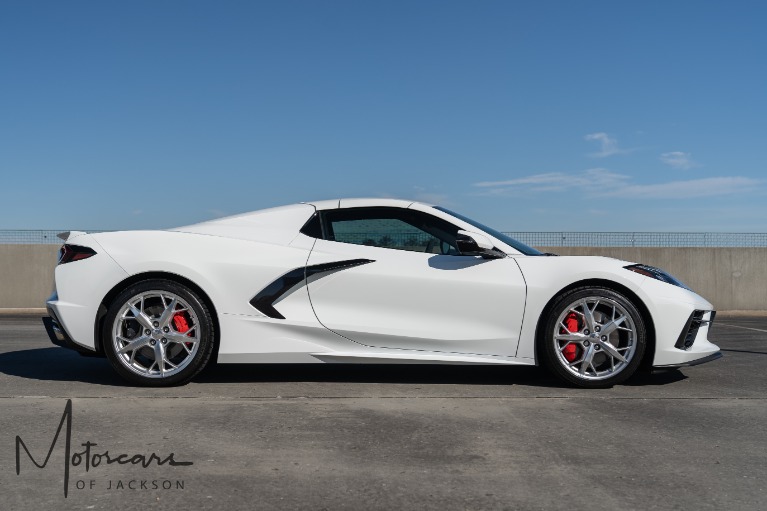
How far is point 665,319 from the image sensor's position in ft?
17.1

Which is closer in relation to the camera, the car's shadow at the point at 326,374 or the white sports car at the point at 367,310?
the white sports car at the point at 367,310

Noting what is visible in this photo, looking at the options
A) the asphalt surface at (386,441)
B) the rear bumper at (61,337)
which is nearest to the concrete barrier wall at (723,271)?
the asphalt surface at (386,441)

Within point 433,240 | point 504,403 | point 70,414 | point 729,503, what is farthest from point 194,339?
point 729,503

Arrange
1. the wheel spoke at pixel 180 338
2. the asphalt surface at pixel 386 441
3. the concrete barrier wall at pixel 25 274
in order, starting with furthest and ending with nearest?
the concrete barrier wall at pixel 25 274 < the wheel spoke at pixel 180 338 < the asphalt surface at pixel 386 441

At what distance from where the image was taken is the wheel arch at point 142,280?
207 inches

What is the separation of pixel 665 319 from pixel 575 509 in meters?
2.79

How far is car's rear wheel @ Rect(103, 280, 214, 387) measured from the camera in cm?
519

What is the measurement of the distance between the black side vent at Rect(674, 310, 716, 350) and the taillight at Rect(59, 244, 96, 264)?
4.30 meters

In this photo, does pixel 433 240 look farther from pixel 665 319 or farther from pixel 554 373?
pixel 665 319

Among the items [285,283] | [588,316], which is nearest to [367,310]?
[285,283]

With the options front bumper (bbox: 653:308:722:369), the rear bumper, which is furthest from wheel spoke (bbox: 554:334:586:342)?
the rear bumper

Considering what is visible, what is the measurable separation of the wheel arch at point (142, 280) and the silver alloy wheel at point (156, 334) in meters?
0.13

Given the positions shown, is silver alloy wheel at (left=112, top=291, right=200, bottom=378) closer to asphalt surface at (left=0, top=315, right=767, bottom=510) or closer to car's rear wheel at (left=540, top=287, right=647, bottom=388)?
asphalt surface at (left=0, top=315, right=767, bottom=510)

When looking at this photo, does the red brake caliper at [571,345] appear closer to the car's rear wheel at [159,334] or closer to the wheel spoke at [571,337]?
the wheel spoke at [571,337]
